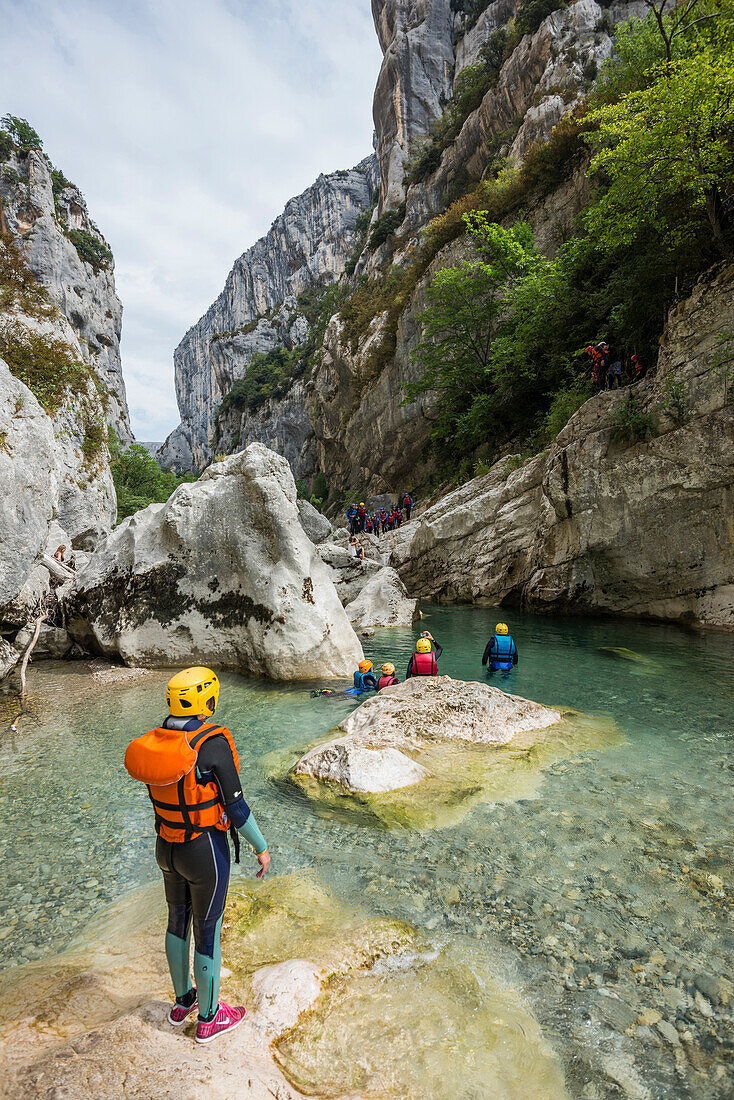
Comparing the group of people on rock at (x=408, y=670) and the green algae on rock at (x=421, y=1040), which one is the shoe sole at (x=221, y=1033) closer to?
the green algae on rock at (x=421, y=1040)

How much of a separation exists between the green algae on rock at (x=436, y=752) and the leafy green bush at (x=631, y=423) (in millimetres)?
8351

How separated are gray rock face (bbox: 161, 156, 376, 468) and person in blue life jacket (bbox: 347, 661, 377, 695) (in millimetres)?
74114

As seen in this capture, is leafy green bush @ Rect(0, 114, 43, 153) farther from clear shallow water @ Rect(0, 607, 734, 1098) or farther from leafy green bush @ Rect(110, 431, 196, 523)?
clear shallow water @ Rect(0, 607, 734, 1098)

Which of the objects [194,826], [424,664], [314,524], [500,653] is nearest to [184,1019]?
[194,826]

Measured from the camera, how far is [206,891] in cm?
255

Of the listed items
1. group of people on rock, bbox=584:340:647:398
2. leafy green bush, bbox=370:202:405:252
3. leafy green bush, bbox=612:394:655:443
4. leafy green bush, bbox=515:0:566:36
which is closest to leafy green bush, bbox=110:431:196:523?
leafy green bush, bbox=370:202:405:252

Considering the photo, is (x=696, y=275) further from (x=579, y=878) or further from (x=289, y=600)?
(x=579, y=878)

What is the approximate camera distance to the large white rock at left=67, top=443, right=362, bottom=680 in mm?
9953

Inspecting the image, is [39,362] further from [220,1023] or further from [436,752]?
[220,1023]

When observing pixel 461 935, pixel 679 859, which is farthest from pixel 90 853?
pixel 679 859

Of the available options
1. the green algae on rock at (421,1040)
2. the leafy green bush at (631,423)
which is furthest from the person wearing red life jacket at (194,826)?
the leafy green bush at (631,423)

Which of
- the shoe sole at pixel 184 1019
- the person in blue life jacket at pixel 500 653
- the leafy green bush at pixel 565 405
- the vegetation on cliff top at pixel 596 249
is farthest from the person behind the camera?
the leafy green bush at pixel 565 405

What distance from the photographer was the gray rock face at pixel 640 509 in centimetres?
1127

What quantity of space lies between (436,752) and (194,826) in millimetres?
4127
